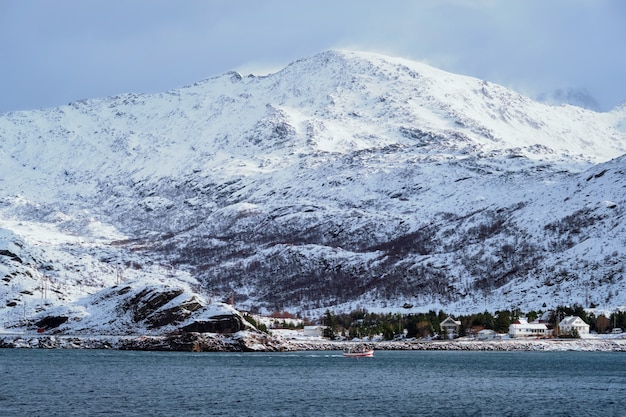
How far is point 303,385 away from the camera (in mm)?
113938

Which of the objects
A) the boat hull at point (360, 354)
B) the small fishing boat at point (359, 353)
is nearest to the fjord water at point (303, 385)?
the boat hull at point (360, 354)

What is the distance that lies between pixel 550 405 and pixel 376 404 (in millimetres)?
17180

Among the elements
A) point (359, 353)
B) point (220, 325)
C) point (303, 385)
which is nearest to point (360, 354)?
point (359, 353)

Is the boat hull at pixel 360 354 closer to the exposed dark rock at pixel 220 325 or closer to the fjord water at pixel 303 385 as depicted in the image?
the fjord water at pixel 303 385

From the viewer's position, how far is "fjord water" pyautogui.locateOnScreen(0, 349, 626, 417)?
89750 mm

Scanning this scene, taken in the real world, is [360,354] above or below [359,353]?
below

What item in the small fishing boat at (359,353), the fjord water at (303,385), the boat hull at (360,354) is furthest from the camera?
the small fishing boat at (359,353)

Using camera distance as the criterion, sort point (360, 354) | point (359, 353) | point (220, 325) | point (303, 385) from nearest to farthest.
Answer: point (303, 385) → point (360, 354) → point (359, 353) → point (220, 325)

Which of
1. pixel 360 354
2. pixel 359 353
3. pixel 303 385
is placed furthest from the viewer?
pixel 359 353

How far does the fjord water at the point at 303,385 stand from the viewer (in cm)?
8975

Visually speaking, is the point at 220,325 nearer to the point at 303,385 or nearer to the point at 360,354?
the point at 360,354

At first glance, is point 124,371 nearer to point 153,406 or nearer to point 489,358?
point 153,406

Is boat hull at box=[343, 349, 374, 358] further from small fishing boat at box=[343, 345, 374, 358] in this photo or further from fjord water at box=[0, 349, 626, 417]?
fjord water at box=[0, 349, 626, 417]

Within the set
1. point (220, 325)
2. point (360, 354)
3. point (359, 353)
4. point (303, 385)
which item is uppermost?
point (220, 325)
